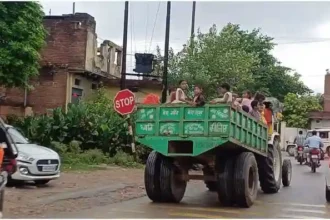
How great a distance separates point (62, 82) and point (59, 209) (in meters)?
19.1

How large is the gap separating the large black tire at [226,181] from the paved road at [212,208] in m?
0.21

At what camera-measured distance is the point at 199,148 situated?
10.9 metres

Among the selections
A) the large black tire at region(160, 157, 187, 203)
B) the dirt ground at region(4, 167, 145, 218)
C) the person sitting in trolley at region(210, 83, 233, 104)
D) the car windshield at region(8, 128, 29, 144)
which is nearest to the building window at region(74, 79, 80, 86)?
the dirt ground at region(4, 167, 145, 218)

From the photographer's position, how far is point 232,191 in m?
11.4

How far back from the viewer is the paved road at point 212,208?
10.4m

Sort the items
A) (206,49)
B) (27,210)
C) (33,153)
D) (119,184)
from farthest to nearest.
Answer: (206,49)
(119,184)
(33,153)
(27,210)

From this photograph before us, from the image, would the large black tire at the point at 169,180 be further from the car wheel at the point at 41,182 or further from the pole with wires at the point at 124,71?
the pole with wires at the point at 124,71

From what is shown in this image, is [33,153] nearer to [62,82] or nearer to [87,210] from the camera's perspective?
[87,210]

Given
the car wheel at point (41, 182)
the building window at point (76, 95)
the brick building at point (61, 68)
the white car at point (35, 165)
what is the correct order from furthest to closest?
the building window at point (76, 95) < the brick building at point (61, 68) < the car wheel at point (41, 182) < the white car at point (35, 165)

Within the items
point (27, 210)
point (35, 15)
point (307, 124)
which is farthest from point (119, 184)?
→ point (307, 124)

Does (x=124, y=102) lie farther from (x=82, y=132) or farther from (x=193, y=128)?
(x=193, y=128)

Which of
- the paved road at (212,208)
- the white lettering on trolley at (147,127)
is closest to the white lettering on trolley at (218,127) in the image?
the white lettering on trolley at (147,127)

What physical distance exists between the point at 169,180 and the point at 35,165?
143 inches

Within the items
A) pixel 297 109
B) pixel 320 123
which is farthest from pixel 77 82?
pixel 320 123
